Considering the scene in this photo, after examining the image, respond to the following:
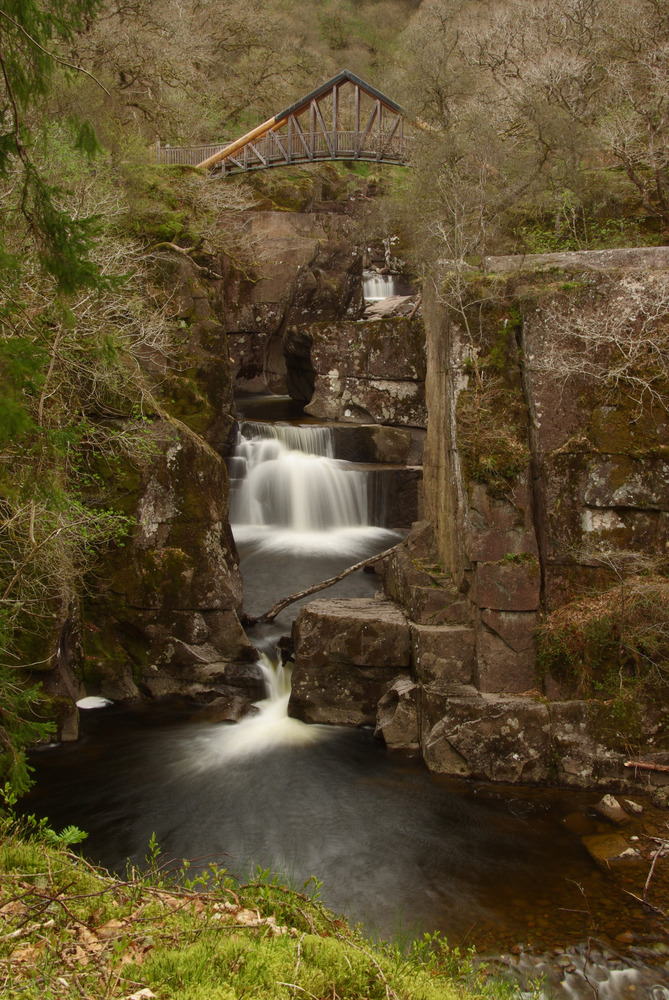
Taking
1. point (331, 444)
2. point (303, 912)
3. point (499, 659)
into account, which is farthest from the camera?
point (331, 444)

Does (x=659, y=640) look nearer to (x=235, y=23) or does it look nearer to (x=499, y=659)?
(x=499, y=659)

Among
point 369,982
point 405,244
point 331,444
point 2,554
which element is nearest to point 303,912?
point 369,982

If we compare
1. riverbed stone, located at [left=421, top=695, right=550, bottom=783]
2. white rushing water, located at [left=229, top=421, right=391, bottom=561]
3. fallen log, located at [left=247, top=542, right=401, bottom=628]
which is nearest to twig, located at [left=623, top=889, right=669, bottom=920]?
riverbed stone, located at [left=421, top=695, right=550, bottom=783]

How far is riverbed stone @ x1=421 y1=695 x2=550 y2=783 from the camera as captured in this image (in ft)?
23.0

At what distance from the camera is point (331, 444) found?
15.1m

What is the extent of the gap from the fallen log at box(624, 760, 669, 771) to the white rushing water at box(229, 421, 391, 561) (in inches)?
276

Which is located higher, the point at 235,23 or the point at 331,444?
the point at 235,23

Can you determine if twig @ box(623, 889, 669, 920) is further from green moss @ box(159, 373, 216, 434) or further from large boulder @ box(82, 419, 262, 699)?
green moss @ box(159, 373, 216, 434)

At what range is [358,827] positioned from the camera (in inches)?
255

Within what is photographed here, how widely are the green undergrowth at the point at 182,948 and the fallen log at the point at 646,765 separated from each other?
299cm

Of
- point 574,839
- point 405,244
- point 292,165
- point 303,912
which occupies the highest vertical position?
point 292,165

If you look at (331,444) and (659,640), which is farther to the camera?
(331,444)

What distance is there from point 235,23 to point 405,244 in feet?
35.6

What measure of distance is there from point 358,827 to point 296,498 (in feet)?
26.5
